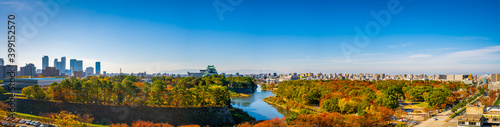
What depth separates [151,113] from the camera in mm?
14055

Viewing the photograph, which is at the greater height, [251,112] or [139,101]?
[139,101]

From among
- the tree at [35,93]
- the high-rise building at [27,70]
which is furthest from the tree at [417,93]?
the high-rise building at [27,70]

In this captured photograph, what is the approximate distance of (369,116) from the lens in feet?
45.3

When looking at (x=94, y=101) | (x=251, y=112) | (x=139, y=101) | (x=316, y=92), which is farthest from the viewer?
(x=316, y=92)

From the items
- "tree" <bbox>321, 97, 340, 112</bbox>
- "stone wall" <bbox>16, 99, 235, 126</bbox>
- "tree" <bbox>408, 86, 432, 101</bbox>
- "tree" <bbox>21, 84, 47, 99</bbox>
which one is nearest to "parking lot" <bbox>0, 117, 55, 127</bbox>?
"stone wall" <bbox>16, 99, 235, 126</bbox>

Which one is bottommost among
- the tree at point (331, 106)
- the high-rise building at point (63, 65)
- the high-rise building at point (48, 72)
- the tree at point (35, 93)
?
the tree at point (331, 106)

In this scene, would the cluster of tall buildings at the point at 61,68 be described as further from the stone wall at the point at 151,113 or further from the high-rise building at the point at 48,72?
the stone wall at the point at 151,113

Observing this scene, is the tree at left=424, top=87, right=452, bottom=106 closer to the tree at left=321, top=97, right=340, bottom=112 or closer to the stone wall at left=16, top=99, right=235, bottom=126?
the tree at left=321, top=97, right=340, bottom=112

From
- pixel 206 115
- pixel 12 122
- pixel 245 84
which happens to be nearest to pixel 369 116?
pixel 206 115

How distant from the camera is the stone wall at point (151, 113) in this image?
13.9 meters

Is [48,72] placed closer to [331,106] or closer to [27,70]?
[27,70]

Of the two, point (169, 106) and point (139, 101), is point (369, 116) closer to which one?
point (169, 106)

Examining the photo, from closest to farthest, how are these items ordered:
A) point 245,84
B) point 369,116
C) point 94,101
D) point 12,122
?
point 12,122
point 369,116
point 94,101
point 245,84

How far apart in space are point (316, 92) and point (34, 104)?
19.6 meters
